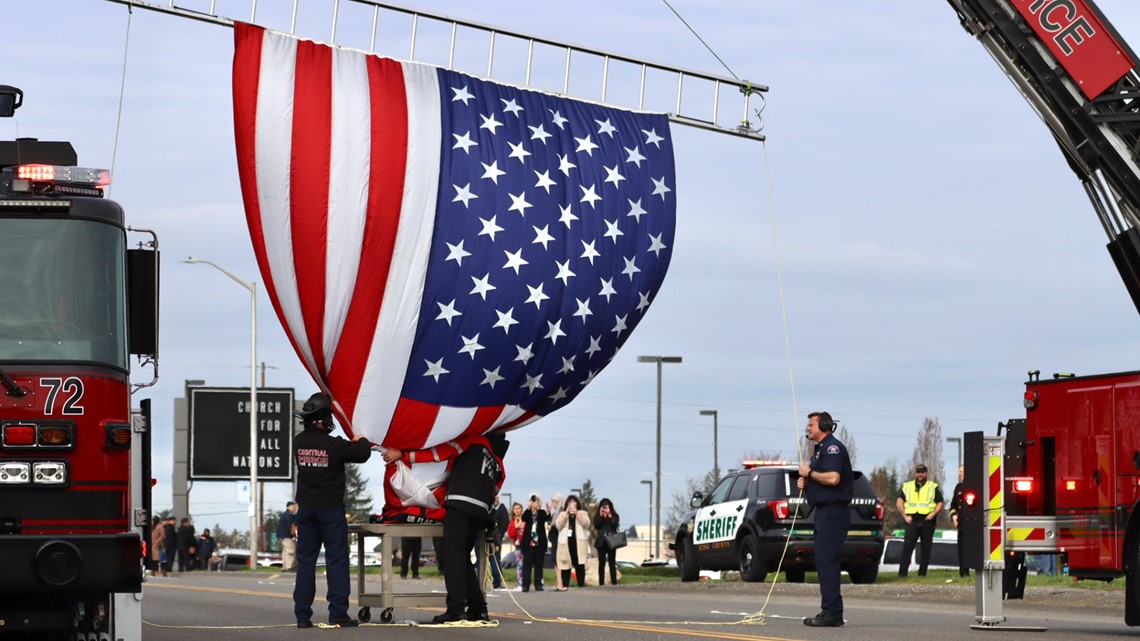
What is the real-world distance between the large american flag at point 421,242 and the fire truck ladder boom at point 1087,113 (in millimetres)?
4110

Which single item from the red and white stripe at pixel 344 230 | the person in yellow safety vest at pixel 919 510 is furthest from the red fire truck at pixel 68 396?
the person in yellow safety vest at pixel 919 510

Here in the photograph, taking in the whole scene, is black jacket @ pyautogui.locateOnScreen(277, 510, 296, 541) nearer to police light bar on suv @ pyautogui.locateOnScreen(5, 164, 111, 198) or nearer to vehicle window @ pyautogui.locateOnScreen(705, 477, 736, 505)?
vehicle window @ pyautogui.locateOnScreen(705, 477, 736, 505)

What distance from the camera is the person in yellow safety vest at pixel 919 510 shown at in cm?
2736

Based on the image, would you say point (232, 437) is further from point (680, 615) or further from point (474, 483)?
point (474, 483)

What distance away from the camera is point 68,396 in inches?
383

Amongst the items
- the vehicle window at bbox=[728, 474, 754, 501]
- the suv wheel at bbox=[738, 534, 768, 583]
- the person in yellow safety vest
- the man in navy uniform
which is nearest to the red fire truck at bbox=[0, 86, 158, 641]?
the man in navy uniform

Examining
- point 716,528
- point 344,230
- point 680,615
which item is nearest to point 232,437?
point 716,528

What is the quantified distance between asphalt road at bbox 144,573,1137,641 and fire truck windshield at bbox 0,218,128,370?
5.04 m

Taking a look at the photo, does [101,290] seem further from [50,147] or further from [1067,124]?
[1067,124]

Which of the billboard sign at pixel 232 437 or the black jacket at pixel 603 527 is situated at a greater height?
the billboard sign at pixel 232 437

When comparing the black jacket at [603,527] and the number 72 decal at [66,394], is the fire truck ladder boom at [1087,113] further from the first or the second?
the black jacket at [603,527]

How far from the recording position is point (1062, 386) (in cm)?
1614

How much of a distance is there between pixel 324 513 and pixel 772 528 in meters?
11.9

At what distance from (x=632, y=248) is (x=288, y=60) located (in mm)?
3844
